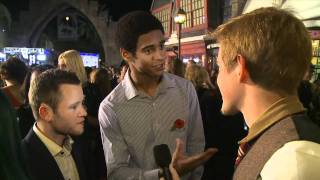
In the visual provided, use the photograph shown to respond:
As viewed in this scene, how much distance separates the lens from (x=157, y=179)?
240 centimetres

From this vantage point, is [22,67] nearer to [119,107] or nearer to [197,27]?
[119,107]

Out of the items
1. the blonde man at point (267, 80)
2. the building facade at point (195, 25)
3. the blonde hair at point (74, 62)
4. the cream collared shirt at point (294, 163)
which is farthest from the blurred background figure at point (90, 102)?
the building facade at point (195, 25)

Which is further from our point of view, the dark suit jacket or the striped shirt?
the striped shirt

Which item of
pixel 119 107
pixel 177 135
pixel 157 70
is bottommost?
pixel 177 135

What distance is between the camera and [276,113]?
154 cm

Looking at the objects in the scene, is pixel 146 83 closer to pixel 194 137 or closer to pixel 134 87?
pixel 134 87

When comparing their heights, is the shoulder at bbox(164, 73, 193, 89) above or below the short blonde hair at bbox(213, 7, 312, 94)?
below

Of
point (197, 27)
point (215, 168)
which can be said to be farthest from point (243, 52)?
point (197, 27)

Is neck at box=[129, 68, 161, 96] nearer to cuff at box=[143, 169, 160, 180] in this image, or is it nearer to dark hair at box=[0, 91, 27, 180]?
cuff at box=[143, 169, 160, 180]

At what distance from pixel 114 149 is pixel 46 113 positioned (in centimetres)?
52

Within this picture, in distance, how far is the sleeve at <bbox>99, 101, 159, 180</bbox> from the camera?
251 centimetres

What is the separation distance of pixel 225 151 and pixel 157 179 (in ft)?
7.63

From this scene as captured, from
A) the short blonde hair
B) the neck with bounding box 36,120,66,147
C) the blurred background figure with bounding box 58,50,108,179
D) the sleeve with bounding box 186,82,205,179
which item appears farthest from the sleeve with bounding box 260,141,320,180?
the blurred background figure with bounding box 58,50,108,179

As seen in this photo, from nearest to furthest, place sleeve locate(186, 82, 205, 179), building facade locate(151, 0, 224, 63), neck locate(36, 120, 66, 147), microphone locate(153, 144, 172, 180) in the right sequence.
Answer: microphone locate(153, 144, 172, 180) < neck locate(36, 120, 66, 147) < sleeve locate(186, 82, 205, 179) < building facade locate(151, 0, 224, 63)
